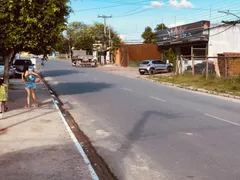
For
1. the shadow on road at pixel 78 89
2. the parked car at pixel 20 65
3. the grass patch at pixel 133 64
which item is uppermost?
the parked car at pixel 20 65

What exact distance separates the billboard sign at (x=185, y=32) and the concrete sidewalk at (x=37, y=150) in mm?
26712

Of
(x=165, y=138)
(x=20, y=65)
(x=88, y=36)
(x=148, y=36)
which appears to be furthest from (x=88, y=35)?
(x=165, y=138)

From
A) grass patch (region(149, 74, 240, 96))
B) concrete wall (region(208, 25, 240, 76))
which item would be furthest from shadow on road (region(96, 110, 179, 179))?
concrete wall (region(208, 25, 240, 76))

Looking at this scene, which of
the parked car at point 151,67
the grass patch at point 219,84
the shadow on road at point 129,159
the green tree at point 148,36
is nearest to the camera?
the shadow on road at point 129,159

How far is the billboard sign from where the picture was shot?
113ft

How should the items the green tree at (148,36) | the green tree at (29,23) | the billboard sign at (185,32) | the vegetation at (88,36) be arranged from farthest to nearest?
the vegetation at (88,36)
the green tree at (148,36)
the billboard sign at (185,32)
the green tree at (29,23)

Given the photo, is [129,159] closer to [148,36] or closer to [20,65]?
[20,65]

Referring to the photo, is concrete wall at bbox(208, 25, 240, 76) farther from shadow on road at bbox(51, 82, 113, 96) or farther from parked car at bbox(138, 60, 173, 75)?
shadow on road at bbox(51, 82, 113, 96)

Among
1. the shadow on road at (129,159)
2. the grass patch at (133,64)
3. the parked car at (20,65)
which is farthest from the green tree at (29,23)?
the grass patch at (133,64)

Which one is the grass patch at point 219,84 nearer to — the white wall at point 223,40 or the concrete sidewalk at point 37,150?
the white wall at point 223,40

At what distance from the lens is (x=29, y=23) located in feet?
40.4

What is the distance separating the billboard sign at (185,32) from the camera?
1353 inches

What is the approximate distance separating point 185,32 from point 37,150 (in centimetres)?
3328

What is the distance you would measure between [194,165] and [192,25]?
1279 inches
